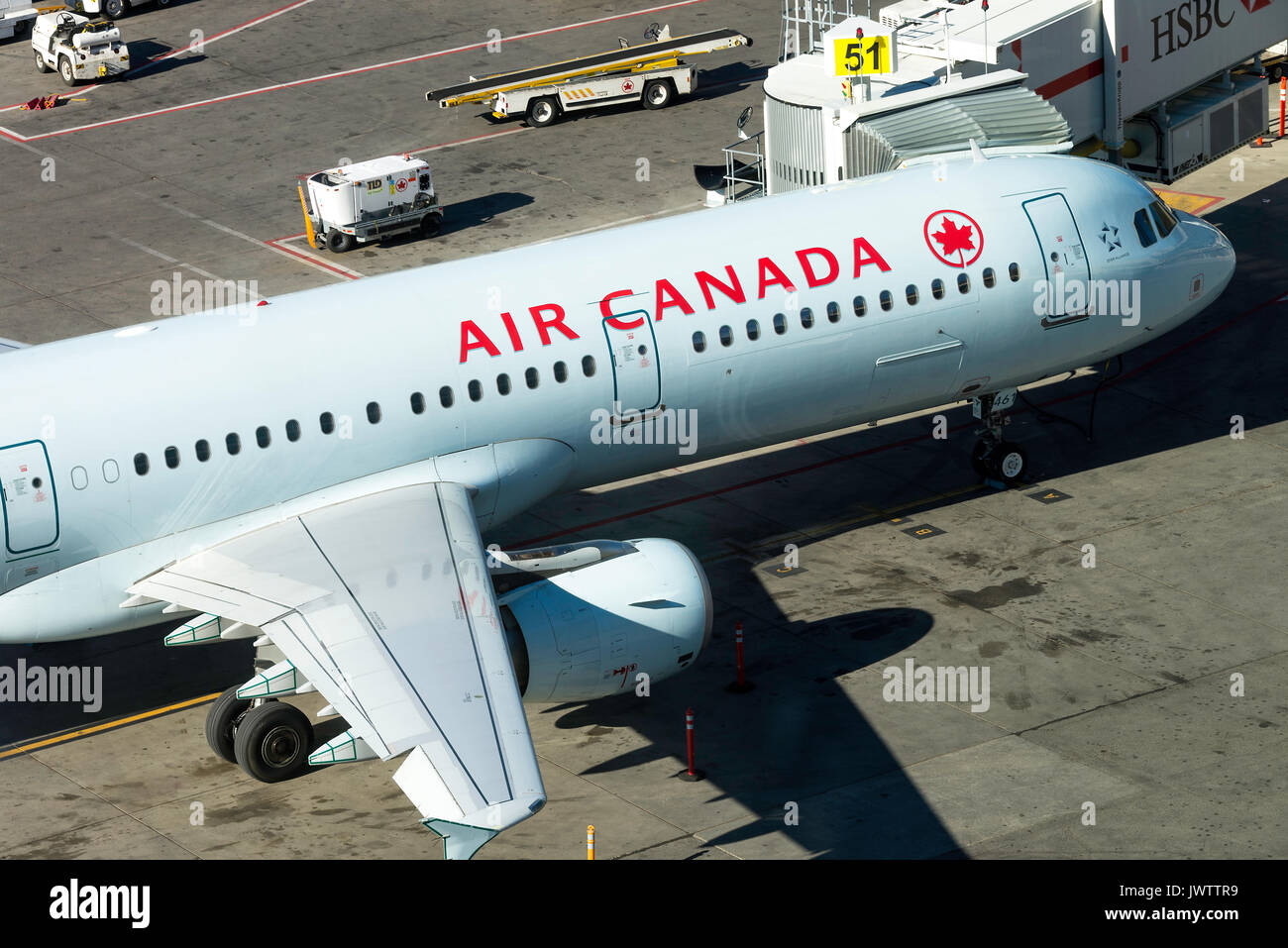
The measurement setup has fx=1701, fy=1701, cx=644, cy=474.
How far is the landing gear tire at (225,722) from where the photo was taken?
86.4 ft

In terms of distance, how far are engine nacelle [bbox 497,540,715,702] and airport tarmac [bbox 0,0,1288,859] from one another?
4.74 feet

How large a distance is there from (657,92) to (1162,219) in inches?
1062

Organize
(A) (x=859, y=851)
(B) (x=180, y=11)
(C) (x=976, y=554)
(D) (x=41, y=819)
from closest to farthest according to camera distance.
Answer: (A) (x=859, y=851), (D) (x=41, y=819), (C) (x=976, y=554), (B) (x=180, y=11)

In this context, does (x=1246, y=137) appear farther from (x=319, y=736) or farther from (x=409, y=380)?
(x=319, y=736)

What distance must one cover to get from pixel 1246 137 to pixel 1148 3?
8.10 m

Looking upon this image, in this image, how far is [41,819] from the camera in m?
25.1

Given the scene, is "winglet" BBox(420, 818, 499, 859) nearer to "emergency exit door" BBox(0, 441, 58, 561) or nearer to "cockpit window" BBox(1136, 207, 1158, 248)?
"emergency exit door" BBox(0, 441, 58, 561)

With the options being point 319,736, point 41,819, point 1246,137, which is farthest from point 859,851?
point 1246,137

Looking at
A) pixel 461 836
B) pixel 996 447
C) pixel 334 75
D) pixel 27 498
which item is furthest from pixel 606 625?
pixel 334 75

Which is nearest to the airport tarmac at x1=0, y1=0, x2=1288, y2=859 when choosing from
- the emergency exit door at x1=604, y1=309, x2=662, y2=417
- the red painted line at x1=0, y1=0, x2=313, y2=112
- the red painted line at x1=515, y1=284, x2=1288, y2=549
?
the red painted line at x1=515, y1=284, x2=1288, y2=549

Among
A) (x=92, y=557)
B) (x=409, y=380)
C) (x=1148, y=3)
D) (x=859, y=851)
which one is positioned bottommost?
(x=859, y=851)

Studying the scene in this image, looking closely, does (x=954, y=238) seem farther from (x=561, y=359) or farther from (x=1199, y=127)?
(x=1199, y=127)

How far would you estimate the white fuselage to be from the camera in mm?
26734

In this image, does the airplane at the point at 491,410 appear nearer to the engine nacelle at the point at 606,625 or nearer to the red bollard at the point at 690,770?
the engine nacelle at the point at 606,625
